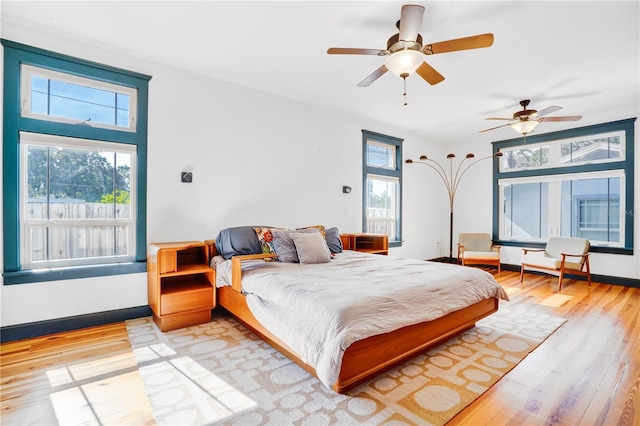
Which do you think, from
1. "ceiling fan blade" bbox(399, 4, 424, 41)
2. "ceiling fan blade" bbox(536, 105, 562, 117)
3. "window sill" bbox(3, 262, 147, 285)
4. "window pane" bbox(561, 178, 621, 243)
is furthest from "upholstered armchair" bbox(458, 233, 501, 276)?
"window sill" bbox(3, 262, 147, 285)

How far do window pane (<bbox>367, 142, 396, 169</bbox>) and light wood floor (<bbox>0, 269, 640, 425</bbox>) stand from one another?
367 centimetres

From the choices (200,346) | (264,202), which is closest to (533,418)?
(200,346)

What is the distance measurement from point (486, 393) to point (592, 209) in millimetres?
5067

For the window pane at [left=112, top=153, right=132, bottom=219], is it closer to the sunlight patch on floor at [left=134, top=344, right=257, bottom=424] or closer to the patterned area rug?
the patterned area rug

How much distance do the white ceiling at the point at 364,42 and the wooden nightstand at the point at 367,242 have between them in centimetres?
211

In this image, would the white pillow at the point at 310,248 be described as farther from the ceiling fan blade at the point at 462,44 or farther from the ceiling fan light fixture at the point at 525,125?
the ceiling fan light fixture at the point at 525,125

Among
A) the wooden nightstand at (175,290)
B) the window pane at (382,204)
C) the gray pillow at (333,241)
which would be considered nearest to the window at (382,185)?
the window pane at (382,204)

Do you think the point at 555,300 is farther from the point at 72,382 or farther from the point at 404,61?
the point at 72,382

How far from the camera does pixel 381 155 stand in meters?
5.85

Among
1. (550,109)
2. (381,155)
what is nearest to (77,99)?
(381,155)

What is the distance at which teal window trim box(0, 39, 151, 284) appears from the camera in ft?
8.61

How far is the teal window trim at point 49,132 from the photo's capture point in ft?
8.61

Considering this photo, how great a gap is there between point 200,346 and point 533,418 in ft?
7.92

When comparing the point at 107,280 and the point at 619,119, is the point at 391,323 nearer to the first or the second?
the point at 107,280
